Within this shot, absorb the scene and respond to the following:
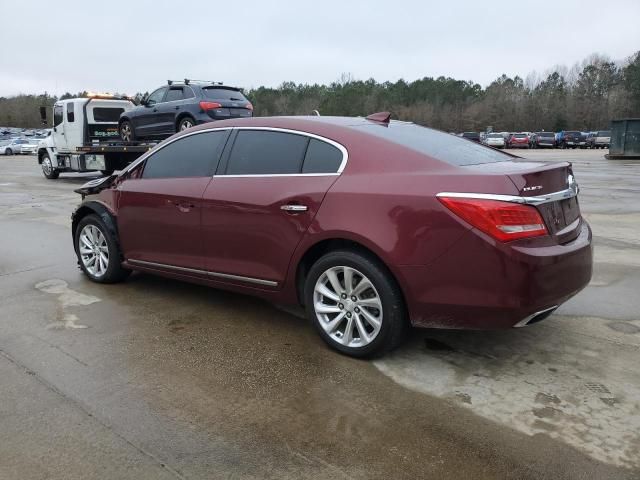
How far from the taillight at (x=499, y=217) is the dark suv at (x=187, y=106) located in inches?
404

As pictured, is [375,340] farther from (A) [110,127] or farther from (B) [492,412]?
(A) [110,127]

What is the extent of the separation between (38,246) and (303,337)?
5.01 meters

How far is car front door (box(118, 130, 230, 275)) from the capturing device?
4.67 meters

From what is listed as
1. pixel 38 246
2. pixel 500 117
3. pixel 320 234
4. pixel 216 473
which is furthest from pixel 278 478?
pixel 500 117

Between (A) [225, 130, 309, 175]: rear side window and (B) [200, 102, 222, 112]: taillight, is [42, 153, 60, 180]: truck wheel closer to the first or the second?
(B) [200, 102, 222, 112]: taillight

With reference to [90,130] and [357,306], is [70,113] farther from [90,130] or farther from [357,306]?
[357,306]

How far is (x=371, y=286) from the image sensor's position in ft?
12.1

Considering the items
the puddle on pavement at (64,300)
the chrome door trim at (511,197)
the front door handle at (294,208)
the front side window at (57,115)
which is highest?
the front side window at (57,115)

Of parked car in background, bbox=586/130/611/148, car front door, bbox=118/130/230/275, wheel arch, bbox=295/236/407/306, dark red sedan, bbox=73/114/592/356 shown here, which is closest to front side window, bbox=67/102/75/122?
car front door, bbox=118/130/230/275

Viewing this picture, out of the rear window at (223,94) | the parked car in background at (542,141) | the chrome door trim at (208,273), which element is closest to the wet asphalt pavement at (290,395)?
the chrome door trim at (208,273)

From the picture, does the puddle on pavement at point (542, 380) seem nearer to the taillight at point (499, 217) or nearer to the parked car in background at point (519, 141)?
the taillight at point (499, 217)

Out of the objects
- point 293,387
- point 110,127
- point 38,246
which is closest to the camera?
point 293,387

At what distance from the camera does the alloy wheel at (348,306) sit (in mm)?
3723

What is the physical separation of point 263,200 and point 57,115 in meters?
16.9
